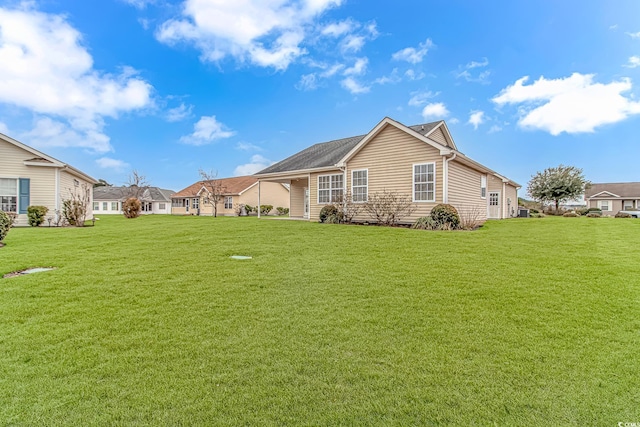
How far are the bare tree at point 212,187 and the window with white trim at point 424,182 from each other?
28.9 meters

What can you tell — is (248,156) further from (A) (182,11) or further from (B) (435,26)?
(B) (435,26)

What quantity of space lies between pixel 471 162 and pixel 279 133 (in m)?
15.6

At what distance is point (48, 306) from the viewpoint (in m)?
4.37

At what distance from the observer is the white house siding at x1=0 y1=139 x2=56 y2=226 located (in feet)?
55.0

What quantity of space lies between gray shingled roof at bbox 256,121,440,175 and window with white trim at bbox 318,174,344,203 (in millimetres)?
793

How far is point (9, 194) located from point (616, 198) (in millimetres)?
60171

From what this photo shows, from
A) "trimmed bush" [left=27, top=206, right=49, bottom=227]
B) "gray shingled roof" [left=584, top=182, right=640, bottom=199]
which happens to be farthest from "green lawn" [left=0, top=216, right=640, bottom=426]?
"gray shingled roof" [left=584, top=182, right=640, bottom=199]

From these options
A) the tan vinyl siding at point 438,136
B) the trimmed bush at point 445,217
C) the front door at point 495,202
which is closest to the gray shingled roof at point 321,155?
the tan vinyl siding at point 438,136

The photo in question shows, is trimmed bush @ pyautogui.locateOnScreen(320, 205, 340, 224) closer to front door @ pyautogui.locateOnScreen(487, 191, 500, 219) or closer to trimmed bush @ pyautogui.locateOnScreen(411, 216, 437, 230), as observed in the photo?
trimmed bush @ pyautogui.locateOnScreen(411, 216, 437, 230)

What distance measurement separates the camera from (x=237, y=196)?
126 ft

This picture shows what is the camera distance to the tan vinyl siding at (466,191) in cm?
1433

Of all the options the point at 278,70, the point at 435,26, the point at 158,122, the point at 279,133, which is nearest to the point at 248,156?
the point at 279,133

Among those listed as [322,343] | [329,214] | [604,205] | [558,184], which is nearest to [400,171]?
[329,214]

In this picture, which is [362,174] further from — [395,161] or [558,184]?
[558,184]
